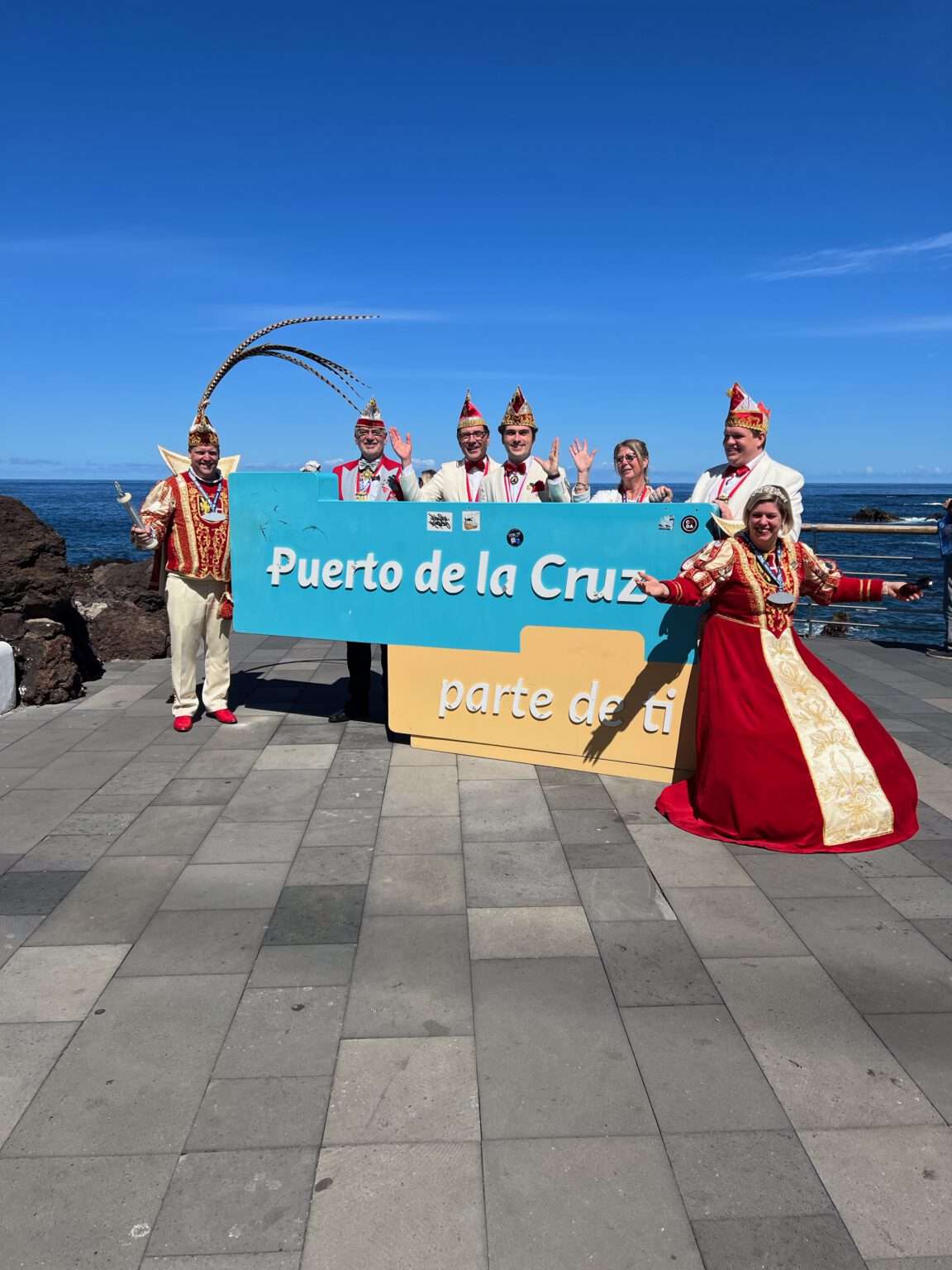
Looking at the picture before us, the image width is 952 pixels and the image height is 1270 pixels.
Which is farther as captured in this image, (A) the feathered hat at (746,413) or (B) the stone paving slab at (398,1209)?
(A) the feathered hat at (746,413)

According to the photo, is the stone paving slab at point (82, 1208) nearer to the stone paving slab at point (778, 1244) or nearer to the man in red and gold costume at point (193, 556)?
the stone paving slab at point (778, 1244)

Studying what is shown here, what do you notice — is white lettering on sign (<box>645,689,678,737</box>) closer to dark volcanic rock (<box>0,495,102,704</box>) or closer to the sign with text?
the sign with text

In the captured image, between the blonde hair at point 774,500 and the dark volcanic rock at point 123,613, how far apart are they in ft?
20.2

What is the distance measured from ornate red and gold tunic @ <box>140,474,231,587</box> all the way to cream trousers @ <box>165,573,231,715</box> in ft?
0.37

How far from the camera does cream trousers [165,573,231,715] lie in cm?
656

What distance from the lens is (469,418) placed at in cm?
589

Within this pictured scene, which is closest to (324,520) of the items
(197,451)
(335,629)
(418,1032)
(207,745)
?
(335,629)

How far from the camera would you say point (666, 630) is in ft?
17.3

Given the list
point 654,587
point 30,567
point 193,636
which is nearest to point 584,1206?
point 654,587

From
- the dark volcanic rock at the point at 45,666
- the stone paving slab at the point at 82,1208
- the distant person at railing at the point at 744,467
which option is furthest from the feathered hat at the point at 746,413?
the dark volcanic rock at the point at 45,666

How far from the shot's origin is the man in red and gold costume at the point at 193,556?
6.40 metres

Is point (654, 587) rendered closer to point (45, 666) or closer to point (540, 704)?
point (540, 704)

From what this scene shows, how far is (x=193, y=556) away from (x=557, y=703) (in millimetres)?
2820

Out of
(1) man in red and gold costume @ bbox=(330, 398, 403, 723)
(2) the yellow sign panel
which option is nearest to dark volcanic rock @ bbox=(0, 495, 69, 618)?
(1) man in red and gold costume @ bbox=(330, 398, 403, 723)
